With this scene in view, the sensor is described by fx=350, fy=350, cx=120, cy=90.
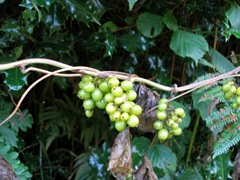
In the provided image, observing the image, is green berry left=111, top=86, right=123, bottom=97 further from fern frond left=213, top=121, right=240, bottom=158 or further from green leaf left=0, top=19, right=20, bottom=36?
green leaf left=0, top=19, right=20, bottom=36

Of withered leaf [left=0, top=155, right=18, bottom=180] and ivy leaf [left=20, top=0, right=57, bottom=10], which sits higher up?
ivy leaf [left=20, top=0, right=57, bottom=10]

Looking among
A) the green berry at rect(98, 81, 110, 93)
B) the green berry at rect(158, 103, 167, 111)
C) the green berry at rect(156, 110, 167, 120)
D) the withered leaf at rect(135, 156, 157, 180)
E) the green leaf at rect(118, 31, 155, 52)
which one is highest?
the green berry at rect(98, 81, 110, 93)

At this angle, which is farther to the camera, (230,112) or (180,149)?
(180,149)

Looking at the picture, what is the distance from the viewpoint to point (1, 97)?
1286 mm

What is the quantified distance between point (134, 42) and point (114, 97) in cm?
73

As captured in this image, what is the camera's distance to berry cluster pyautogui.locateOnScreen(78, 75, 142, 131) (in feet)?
2.30

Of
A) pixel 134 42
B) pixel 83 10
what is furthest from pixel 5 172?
pixel 134 42

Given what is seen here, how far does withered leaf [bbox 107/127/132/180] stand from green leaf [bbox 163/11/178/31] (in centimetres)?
66

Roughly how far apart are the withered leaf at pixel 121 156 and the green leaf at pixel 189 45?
1.81 ft

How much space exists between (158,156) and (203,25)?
1.93ft

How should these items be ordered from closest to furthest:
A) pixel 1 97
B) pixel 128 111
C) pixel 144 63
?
pixel 128 111 < pixel 1 97 < pixel 144 63

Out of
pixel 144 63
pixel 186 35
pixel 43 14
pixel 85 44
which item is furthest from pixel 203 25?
pixel 43 14

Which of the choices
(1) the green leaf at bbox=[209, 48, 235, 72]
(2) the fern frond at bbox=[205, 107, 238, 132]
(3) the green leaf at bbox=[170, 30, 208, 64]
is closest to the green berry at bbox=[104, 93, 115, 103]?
(2) the fern frond at bbox=[205, 107, 238, 132]

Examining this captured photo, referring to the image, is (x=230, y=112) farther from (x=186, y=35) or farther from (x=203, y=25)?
(x=203, y=25)
